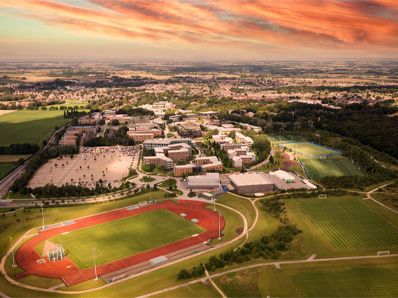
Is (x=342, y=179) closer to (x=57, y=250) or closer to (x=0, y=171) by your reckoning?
(x=57, y=250)

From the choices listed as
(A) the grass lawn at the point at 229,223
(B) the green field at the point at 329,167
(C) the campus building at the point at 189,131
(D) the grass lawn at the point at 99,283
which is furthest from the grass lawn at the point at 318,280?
(C) the campus building at the point at 189,131

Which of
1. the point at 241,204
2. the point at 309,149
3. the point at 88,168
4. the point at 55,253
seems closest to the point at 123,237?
→ the point at 55,253

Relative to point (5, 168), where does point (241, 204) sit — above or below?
above

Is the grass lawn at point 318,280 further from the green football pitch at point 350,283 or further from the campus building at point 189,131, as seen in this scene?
the campus building at point 189,131

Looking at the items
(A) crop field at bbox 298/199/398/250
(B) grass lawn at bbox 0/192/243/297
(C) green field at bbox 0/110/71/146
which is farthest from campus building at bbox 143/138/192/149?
(A) crop field at bbox 298/199/398/250

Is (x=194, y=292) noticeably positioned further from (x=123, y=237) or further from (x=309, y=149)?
(x=309, y=149)
